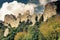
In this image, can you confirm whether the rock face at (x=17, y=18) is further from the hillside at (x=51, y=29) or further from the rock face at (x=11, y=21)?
the hillside at (x=51, y=29)

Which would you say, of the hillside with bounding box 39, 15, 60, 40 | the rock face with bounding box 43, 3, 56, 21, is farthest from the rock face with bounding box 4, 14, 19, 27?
the hillside with bounding box 39, 15, 60, 40

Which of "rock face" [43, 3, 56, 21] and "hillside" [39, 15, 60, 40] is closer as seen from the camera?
"hillside" [39, 15, 60, 40]

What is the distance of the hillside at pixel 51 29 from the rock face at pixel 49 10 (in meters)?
1.16

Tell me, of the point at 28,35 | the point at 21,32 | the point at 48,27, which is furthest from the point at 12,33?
the point at 48,27

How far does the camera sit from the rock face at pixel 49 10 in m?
14.3

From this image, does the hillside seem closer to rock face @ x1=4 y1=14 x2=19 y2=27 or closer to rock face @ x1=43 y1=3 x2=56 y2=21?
rock face @ x1=43 y1=3 x2=56 y2=21

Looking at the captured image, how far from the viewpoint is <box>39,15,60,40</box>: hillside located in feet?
39.9

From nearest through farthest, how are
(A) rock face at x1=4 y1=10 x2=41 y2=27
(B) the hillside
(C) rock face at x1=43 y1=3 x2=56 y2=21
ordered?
(B) the hillside → (C) rock face at x1=43 y1=3 x2=56 y2=21 → (A) rock face at x1=4 y1=10 x2=41 y2=27

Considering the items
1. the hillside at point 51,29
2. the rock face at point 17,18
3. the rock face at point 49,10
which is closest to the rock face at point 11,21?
the rock face at point 17,18

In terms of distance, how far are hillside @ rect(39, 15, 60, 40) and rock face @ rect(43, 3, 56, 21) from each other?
1156 mm

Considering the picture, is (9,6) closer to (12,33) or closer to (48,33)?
(12,33)

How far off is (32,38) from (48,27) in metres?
0.97

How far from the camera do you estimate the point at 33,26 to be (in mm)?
14492

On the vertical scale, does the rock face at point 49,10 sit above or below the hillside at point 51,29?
above
